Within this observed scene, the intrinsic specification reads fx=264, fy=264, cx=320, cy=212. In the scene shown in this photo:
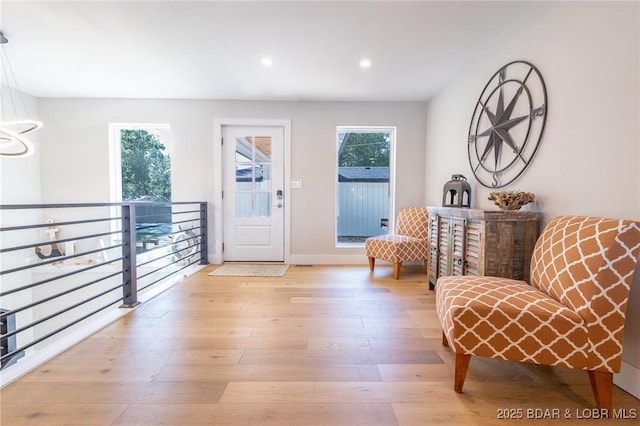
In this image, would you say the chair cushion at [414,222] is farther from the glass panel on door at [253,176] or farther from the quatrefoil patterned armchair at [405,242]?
the glass panel on door at [253,176]

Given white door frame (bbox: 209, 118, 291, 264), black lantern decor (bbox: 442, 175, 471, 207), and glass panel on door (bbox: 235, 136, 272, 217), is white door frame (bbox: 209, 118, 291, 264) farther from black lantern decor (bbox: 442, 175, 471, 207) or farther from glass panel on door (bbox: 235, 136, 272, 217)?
black lantern decor (bbox: 442, 175, 471, 207)

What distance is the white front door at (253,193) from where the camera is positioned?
3.67 meters

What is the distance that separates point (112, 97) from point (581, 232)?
4.85 m

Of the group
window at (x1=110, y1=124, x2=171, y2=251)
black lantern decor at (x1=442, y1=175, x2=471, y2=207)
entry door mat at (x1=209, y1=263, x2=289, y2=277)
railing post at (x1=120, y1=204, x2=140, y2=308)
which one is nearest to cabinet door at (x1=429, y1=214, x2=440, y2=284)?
black lantern decor at (x1=442, y1=175, x2=471, y2=207)

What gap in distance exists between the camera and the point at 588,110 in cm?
143

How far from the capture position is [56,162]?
A: 11.6 feet

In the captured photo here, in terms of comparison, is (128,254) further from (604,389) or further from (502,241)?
(604,389)

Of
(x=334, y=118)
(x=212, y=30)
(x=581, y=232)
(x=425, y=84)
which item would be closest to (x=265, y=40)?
(x=212, y=30)

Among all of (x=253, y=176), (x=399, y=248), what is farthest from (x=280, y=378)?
(x=253, y=176)

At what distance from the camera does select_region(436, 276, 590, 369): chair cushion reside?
1.11 metres

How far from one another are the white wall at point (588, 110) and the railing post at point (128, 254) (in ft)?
10.0

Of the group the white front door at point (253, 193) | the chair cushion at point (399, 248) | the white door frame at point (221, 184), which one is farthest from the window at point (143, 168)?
the chair cushion at point (399, 248)

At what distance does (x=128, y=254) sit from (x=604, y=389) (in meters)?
3.02

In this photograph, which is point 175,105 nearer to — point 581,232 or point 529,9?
point 529,9
